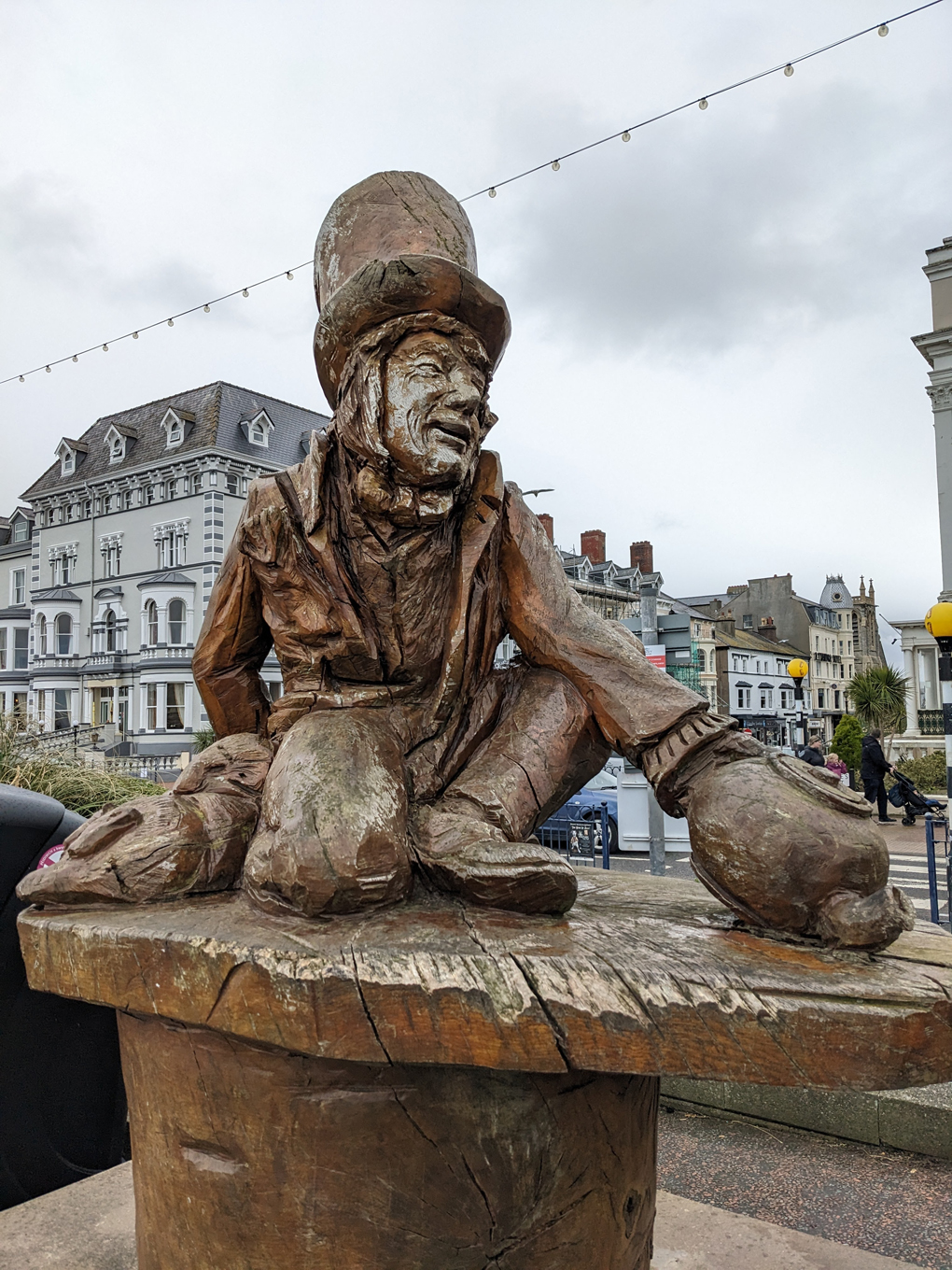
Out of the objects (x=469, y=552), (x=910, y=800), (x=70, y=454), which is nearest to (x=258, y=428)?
(x=70, y=454)

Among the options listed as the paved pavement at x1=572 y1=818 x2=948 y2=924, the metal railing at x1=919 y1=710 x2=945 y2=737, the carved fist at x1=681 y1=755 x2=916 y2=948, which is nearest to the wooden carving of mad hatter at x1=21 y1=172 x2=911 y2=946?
the carved fist at x1=681 y1=755 x2=916 y2=948

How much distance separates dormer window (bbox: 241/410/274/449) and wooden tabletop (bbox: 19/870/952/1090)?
23610mm

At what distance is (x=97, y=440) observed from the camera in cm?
2800

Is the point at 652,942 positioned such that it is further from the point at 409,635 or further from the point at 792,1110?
the point at 792,1110

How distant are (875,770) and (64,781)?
33.5 ft

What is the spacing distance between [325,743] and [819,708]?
52.8m

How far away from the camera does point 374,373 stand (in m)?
1.99

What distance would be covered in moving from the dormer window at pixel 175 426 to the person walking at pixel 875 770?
18.7 meters

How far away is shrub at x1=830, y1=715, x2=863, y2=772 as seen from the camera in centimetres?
1947

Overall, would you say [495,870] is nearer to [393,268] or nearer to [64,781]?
[393,268]

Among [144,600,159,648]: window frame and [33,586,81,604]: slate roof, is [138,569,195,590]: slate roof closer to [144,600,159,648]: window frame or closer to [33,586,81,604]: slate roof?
[144,600,159,648]: window frame

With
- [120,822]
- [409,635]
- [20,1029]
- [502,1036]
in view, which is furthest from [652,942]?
[20,1029]

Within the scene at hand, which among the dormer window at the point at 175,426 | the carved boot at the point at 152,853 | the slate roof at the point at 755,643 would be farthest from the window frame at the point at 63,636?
the carved boot at the point at 152,853

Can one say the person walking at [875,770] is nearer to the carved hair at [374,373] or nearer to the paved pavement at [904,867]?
the paved pavement at [904,867]
